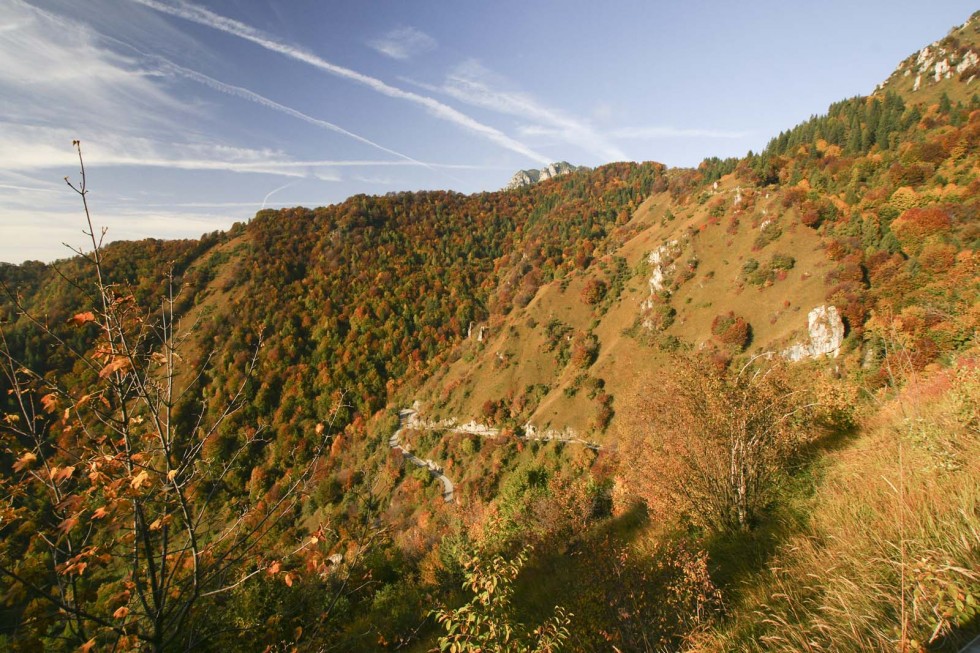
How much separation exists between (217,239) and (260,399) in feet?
242

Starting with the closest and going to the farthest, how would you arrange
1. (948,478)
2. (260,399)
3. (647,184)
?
(948,478), (260,399), (647,184)

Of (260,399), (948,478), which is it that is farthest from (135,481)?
(260,399)

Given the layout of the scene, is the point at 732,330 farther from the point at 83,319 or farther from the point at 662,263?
the point at 83,319

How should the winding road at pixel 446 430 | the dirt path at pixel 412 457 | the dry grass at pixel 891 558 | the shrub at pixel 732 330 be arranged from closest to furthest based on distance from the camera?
the dry grass at pixel 891 558 → the shrub at pixel 732 330 → the winding road at pixel 446 430 → the dirt path at pixel 412 457

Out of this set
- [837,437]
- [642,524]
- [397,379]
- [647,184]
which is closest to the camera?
[837,437]

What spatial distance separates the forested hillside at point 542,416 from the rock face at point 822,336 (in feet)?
1.20

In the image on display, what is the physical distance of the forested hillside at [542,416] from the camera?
3834 millimetres

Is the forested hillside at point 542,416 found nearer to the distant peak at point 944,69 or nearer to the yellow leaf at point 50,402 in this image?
the yellow leaf at point 50,402

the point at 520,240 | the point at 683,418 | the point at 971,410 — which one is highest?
the point at 520,240

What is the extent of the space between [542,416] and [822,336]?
1414 inches

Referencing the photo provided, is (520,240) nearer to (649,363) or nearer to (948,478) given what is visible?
(649,363)

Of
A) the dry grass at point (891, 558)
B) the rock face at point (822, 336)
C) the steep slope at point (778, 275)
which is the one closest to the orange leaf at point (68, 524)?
the dry grass at point (891, 558)

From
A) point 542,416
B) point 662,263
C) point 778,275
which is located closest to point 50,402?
point 542,416

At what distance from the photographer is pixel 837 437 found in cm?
1215
